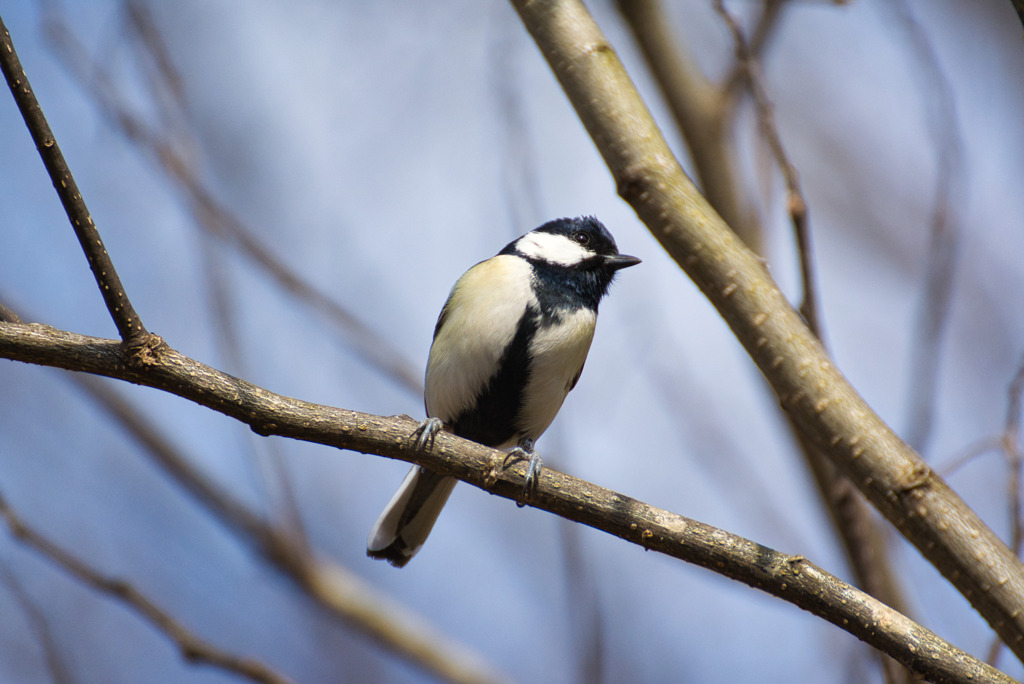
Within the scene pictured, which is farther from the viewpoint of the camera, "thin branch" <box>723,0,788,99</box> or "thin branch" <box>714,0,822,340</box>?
"thin branch" <box>723,0,788,99</box>

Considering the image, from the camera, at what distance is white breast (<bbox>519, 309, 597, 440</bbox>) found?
2.94 meters

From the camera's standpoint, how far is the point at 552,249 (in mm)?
3477

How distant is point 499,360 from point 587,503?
4.03 ft

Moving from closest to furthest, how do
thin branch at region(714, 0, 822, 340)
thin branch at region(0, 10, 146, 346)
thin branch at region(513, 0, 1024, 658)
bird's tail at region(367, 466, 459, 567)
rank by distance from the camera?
thin branch at region(0, 10, 146, 346) < thin branch at region(513, 0, 1024, 658) < thin branch at region(714, 0, 822, 340) < bird's tail at region(367, 466, 459, 567)

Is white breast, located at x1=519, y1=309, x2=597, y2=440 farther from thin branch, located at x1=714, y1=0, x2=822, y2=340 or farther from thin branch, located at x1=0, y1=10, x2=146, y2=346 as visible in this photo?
thin branch, located at x1=0, y1=10, x2=146, y2=346

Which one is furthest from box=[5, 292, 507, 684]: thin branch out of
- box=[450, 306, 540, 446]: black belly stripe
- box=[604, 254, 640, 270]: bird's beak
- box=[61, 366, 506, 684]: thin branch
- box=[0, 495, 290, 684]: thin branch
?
box=[604, 254, 640, 270]: bird's beak

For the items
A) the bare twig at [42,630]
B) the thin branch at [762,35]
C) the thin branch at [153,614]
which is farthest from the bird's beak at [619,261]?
the bare twig at [42,630]

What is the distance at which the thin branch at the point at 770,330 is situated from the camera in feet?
5.75

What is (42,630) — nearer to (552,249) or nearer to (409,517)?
(409,517)

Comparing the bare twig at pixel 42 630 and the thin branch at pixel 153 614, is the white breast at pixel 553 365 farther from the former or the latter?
the bare twig at pixel 42 630

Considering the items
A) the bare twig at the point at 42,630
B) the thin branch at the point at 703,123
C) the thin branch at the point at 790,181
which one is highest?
the thin branch at the point at 703,123

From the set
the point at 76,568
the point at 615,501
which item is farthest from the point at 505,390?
the point at 76,568

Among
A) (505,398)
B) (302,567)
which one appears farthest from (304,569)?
(505,398)

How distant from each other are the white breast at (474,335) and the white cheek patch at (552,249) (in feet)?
0.67
